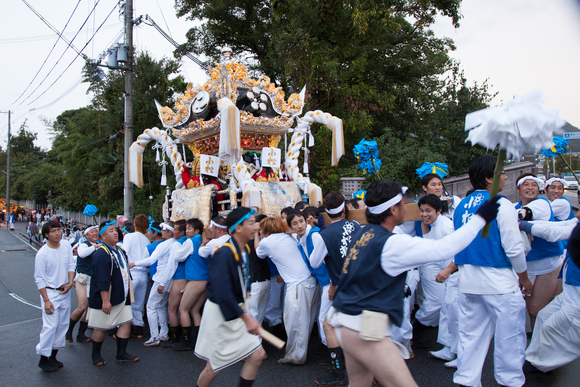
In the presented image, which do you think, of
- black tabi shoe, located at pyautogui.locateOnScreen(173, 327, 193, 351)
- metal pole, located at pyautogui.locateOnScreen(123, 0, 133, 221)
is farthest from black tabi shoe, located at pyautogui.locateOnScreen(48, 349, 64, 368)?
metal pole, located at pyautogui.locateOnScreen(123, 0, 133, 221)

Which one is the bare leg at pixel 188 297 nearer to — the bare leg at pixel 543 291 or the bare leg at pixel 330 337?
the bare leg at pixel 330 337

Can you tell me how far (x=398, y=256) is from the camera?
7.47 feet

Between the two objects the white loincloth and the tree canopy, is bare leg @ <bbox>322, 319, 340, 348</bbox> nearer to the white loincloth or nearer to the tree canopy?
the white loincloth

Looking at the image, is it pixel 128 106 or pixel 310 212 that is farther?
pixel 128 106

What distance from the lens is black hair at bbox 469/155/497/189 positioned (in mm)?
3290

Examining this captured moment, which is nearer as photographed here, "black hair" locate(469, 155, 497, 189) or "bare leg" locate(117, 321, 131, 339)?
"black hair" locate(469, 155, 497, 189)

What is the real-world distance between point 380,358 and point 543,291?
283 cm

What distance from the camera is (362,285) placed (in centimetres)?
238

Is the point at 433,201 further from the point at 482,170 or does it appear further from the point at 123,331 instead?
the point at 123,331

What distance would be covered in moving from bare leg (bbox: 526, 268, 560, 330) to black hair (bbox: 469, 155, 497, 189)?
63.0 inches

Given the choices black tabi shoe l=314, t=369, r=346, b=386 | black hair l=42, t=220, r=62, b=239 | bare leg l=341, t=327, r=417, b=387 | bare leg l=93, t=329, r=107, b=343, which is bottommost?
black tabi shoe l=314, t=369, r=346, b=386

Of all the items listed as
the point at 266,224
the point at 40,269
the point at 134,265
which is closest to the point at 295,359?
the point at 266,224

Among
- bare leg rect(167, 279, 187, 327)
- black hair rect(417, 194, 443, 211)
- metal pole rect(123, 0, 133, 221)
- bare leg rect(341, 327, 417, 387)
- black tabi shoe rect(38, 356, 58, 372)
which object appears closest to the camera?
bare leg rect(341, 327, 417, 387)

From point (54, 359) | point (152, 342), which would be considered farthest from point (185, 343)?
point (54, 359)
